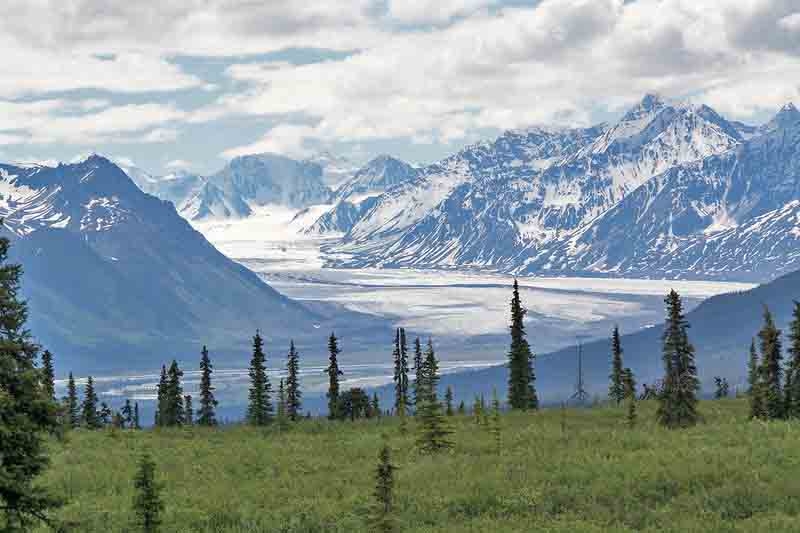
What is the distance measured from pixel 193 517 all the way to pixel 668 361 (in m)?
35.5

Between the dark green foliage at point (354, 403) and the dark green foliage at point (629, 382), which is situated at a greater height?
the dark green foliage at point (629, 382)

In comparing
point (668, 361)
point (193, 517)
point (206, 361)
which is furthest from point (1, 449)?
point (206, 361)

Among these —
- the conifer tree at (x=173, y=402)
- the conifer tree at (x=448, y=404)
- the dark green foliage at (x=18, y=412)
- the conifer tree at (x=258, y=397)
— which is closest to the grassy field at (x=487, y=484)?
the dark green foliage at (x=18, y=412)

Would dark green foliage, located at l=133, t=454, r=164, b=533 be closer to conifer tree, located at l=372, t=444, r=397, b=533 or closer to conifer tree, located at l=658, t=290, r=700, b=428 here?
conifer tree, located at l=372, t=444, r=397, b=533

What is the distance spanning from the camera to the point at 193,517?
2931cm

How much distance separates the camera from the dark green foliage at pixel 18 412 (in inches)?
819

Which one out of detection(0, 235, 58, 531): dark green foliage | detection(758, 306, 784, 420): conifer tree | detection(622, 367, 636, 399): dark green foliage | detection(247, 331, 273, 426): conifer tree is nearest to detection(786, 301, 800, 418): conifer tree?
detection(758, 306, 784, 420): conifer tree

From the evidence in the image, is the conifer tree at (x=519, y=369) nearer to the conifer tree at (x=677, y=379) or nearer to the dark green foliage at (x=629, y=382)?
the dark green foliage at (x=629, y=382)

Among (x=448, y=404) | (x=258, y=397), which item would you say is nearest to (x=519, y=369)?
(x=448, y=404)

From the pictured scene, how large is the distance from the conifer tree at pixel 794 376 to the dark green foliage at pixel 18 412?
45.5 metres

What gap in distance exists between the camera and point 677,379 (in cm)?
5672

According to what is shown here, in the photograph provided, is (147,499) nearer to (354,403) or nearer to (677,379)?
(677,379)

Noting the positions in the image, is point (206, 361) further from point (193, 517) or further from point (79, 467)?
point (193, 517)

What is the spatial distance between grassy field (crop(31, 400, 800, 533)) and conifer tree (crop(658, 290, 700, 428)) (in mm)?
13231
